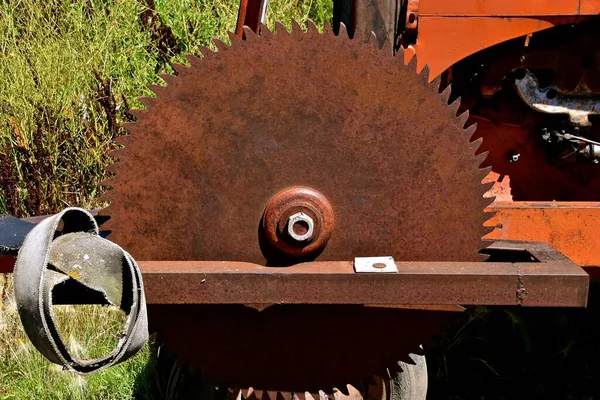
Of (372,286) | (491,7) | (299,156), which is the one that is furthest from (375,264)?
(491,7)

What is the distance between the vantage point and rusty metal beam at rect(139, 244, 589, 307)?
2195mm

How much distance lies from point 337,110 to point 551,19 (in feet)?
2.77

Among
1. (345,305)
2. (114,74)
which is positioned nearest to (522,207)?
(345,305)

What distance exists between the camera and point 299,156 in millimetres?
2318

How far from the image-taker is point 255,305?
2242mm

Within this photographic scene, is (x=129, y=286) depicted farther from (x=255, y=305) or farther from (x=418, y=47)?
(x=418, y=47)

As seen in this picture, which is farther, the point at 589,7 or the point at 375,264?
the point at 589,7

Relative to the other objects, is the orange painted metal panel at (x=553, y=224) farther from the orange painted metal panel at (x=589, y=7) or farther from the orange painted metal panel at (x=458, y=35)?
the orange painted metal panel at (x=589, y=7)

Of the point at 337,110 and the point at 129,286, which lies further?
the point at 337,110

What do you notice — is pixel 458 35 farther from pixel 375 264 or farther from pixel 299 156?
pixel 375 264

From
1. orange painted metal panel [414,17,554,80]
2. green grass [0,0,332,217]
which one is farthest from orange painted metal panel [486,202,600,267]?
green grass [0,0,332,217]

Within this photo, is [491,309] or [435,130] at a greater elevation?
[435,130]

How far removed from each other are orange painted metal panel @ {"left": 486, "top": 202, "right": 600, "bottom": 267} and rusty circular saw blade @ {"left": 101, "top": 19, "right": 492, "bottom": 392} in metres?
0.35

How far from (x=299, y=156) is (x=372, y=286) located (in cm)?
42
